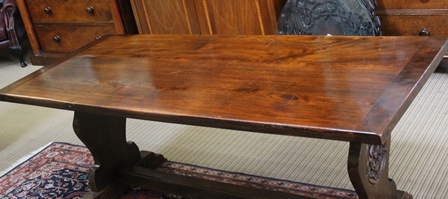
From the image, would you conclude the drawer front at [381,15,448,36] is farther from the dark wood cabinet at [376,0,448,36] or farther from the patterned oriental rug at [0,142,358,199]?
the patterned oriental rug at [0,142,358,199]

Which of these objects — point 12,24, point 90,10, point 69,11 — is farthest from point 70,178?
Answer: point 12,24

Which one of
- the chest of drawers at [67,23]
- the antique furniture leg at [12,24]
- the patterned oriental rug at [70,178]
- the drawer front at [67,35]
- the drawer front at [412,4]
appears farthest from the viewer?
the antique furniture leg at [12,24]

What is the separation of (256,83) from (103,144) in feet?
3.03

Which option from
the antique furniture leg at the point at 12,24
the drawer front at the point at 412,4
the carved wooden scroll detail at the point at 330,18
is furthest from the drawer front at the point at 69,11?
the drawer front at the point at 412,4

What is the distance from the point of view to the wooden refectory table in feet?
5.08

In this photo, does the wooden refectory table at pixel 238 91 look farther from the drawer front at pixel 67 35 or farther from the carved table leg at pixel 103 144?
the drawer front at pixel 67 35

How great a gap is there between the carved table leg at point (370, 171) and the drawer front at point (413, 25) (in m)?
1.33

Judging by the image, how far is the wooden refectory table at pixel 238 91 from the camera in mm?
1550

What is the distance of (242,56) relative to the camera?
6.81ft

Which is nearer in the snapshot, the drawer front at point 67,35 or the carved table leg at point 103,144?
the carved table leg at point 103,144

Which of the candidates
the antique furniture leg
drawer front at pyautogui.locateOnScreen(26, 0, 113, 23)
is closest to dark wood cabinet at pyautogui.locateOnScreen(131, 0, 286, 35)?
drawer front at pyautogui.locateOnScreen(26, 0, 113, 23)

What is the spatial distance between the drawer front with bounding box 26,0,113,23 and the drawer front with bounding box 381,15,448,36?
1.82 meters

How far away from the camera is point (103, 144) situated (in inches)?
97.1

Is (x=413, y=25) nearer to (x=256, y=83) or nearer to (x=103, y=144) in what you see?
(x=256, y=83)
